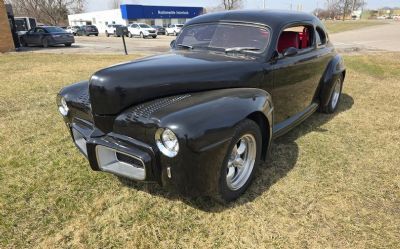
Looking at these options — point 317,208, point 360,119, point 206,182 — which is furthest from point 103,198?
point 360,119

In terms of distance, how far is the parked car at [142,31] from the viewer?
33062 millimetres

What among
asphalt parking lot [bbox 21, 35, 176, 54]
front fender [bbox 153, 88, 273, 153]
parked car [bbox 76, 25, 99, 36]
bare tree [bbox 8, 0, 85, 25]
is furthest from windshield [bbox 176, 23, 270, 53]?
bare tree [bbox 8, 0, 85, 25]

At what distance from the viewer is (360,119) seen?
17.9 feet

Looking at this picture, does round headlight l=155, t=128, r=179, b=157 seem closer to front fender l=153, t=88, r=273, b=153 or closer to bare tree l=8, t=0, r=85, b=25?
front fender l=153, t=88, r=273, b=153

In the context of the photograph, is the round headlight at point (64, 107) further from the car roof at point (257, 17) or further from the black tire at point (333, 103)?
the black tire at point (333, 103)

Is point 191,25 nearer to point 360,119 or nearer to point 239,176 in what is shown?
point 239,176

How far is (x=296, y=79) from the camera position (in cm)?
420

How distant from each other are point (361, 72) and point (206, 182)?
360 inches

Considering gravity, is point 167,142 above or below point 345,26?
above

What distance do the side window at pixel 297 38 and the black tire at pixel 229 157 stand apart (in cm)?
148

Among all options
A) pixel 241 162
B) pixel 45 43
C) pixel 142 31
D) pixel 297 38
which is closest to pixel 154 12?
pixel 142 31

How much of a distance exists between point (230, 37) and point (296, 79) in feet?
3.45

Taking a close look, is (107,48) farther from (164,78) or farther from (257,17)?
(164,78)

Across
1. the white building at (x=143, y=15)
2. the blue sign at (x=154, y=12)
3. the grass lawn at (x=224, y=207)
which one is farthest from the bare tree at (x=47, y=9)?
the grass lawn at (x=224, y=207)
